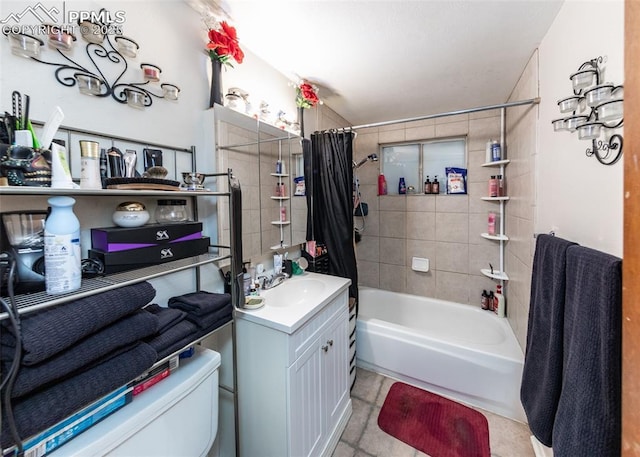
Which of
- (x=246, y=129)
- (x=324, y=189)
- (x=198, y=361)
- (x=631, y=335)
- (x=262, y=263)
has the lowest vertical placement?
(x=198, y=361)

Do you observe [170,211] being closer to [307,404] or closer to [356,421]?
[307,404]

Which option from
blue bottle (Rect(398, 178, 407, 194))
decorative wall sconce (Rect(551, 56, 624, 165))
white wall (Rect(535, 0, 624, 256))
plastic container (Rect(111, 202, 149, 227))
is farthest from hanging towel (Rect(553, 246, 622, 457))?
blue bottle (Rect(398, 178, 407, 194))

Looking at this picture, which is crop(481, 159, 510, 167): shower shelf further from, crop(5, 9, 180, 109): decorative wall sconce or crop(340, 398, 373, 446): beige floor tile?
crop(5, 9, 180, 109): decorative wall sconce

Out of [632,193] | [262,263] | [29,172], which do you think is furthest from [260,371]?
[632,193]

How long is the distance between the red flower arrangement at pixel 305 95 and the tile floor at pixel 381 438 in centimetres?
228

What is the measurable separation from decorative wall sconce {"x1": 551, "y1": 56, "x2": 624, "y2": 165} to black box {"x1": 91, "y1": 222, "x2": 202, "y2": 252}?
4.86 feet

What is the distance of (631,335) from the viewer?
1.40 ft

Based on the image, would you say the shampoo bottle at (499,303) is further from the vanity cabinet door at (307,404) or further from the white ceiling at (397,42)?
the vanity cabinet door at (307,404)

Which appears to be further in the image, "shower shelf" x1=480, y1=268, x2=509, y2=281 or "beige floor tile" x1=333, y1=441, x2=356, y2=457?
"shower shelf" x1=480, y1=268, x2=509, y2=281

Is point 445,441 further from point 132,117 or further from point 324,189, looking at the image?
point 132,117

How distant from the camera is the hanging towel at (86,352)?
530mm

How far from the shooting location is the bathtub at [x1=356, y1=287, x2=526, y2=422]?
5.71 ft

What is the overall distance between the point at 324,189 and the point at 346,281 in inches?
31.1

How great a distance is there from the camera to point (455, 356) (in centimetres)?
186
